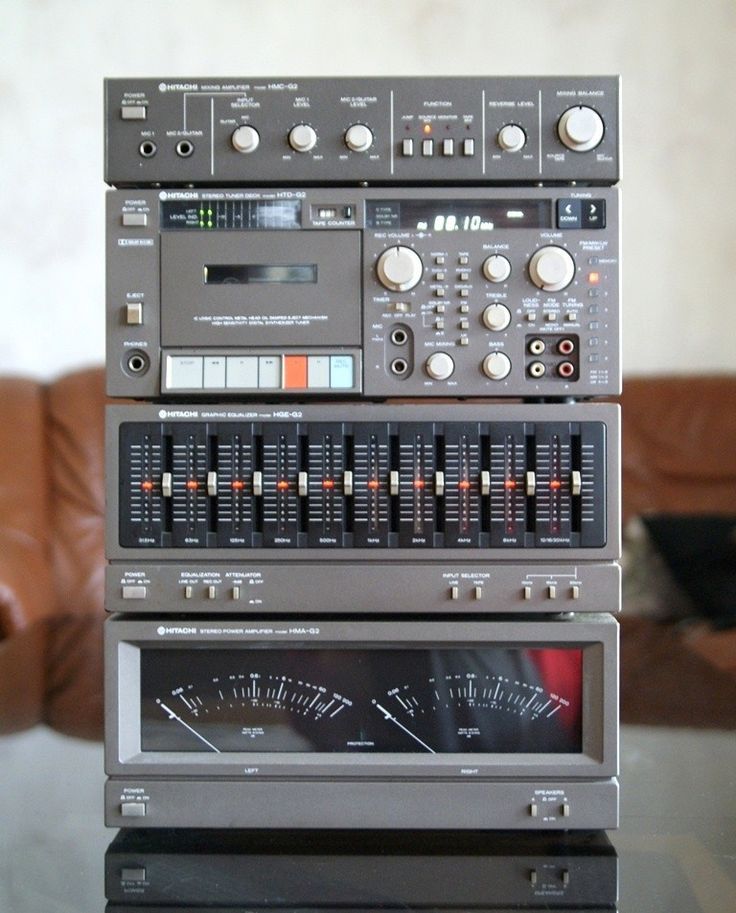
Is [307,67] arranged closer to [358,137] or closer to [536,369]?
[358,137]

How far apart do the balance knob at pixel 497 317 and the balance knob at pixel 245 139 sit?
9.1 inches

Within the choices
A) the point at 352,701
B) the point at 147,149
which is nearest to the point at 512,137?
the point at 147,149

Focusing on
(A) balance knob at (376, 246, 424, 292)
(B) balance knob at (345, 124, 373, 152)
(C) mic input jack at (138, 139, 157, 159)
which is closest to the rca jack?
(A) balance knob at (376, 246, 424, 292)

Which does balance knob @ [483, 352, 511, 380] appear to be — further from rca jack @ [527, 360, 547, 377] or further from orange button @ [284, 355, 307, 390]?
orange button @ [284, 355, 307, 390]

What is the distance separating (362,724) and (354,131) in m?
Answer: 0.49

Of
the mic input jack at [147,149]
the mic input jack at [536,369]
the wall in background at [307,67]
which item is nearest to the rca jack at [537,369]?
the mic input jack at [536,369]

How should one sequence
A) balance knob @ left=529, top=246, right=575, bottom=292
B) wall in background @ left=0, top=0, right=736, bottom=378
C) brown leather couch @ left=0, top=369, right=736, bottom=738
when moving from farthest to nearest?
wall in background @ left=0, top=0, right=736, bottom=378
brown leather couch @ left=0, top=369, right=736, bottom=738
balance knob @ left=529, top=246, right=575, bottom=292

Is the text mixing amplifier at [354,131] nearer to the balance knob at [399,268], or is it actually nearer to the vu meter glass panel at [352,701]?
the balance knob at [399,268]

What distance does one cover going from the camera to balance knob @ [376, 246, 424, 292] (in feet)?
2.38

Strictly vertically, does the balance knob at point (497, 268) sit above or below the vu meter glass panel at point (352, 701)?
above

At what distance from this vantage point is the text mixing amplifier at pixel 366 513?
734 mm

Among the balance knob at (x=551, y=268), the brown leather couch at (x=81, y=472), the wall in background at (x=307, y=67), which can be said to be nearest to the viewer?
the balance knob at (x=551, y=268)

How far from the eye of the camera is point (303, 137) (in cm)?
73

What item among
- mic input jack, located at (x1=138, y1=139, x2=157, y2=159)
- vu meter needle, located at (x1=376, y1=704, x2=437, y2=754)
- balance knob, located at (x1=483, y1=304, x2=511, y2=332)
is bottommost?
vu meter needle, located at (x1=376, y1=704, x2=437, y2=754)
